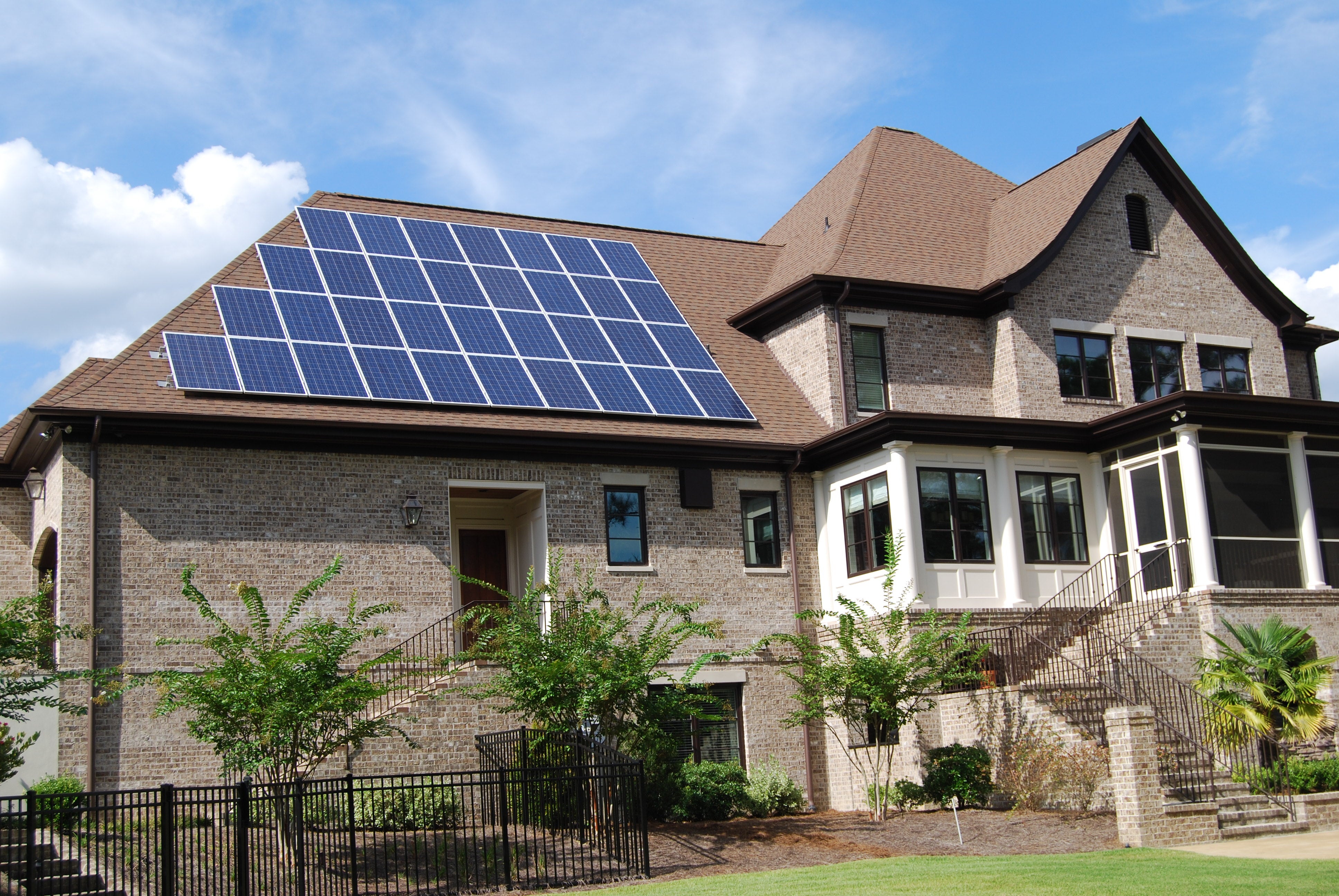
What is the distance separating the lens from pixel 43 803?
13.7 m

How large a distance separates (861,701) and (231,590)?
9.32 meters

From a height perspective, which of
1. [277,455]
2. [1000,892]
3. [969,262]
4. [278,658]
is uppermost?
[969,262]

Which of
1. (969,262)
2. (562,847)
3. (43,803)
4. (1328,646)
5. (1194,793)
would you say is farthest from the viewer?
(969,262)

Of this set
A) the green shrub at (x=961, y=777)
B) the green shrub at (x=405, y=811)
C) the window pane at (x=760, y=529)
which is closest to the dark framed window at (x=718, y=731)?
the window pane at (x=760, y=529)

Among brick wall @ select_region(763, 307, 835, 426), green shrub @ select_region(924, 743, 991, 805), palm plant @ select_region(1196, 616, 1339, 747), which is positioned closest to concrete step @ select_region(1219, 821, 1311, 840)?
palm plant @ select_region(1196, 616, 1339, 747)

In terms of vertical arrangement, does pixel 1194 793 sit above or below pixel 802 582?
below

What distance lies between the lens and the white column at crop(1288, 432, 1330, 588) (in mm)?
21250

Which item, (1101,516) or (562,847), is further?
(1101,516)

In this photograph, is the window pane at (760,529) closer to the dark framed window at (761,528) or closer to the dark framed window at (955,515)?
the dark framed window at (761,528)

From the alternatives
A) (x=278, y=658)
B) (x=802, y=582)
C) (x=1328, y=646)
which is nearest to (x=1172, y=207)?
(x=1328, y=646)

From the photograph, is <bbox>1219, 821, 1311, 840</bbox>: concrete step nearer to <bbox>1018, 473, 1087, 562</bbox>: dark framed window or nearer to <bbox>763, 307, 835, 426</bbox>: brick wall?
<bbox>1018, 473, 1087, 562</bbox>: dark framed window

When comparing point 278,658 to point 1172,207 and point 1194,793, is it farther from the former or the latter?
point 1172,207

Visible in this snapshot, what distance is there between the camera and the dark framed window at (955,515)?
21203mm

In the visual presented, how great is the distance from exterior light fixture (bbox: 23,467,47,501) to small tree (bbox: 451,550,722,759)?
22.4ft
